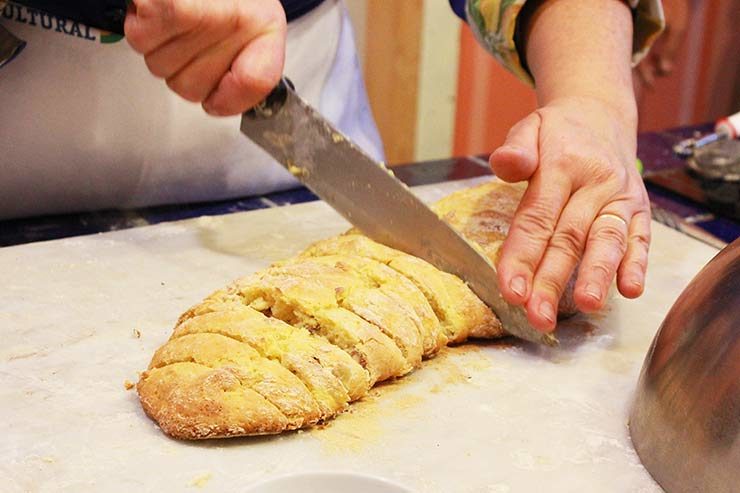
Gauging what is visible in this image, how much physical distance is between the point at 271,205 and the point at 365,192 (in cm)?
58

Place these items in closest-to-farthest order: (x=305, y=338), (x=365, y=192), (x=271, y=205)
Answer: (x=305, y=338) → (x=365, y=192) → (x=271, y=205)

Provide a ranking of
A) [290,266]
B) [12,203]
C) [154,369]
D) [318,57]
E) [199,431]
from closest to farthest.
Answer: [199,431], [154,369], [290,266], [12,203], [318,57]

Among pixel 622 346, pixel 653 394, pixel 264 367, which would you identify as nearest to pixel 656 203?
pixel 622 346

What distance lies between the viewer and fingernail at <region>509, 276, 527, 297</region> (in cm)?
147

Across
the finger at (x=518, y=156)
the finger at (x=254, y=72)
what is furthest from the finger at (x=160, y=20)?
the finger at (x=518, y=156)

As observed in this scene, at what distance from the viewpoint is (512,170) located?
5.09 ft

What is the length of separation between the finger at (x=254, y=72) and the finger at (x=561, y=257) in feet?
1.90

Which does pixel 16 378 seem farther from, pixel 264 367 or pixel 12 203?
pixel 12 203

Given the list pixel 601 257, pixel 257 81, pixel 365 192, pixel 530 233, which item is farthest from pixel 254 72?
pixel 601 257

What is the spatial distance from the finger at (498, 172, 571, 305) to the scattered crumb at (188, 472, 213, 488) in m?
0.60

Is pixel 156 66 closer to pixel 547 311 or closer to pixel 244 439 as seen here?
pixel 244 439

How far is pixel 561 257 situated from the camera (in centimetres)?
151

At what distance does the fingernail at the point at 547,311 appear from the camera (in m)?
1.44

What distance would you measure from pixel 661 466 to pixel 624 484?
0.19 ft
